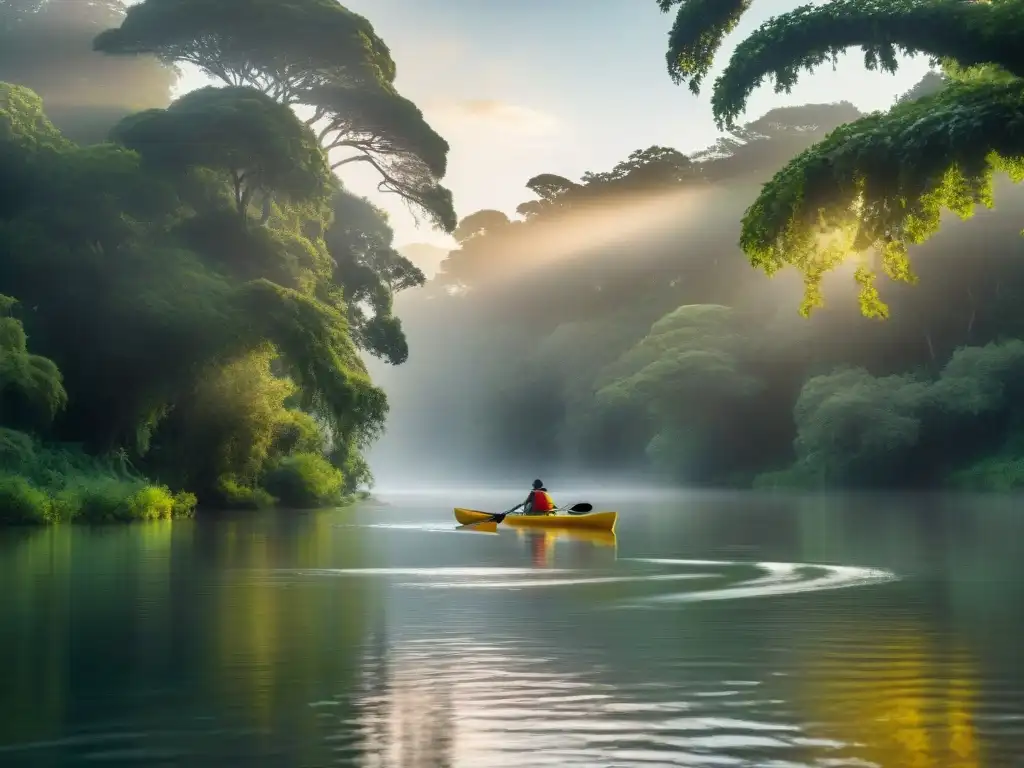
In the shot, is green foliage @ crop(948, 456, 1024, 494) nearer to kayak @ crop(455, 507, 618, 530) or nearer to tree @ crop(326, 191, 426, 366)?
tree @ crop(326, 191, 426, 366)

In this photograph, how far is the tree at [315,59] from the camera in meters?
50.7

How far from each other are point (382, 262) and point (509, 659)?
52.3 metres

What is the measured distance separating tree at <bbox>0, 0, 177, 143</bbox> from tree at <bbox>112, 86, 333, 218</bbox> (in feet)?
39.7

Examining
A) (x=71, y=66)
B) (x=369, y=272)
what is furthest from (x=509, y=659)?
(x=71, y=66)

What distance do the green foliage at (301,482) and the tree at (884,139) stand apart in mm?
30317

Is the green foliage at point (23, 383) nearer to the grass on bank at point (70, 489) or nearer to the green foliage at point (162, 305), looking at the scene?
the green foliage at point (162, 305)

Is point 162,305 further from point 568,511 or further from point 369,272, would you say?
point 369,272

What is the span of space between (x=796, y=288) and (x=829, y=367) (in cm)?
836

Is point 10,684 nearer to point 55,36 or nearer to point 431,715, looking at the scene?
point 431,715

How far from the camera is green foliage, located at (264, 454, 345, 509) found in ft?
174

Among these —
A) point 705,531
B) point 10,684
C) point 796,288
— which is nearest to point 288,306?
point 705,531

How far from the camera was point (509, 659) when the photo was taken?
40.2 feet

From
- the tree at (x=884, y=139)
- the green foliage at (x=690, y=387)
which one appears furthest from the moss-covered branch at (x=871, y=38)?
the green foliage at (x=690, y=387)

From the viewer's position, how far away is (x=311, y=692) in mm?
10484
